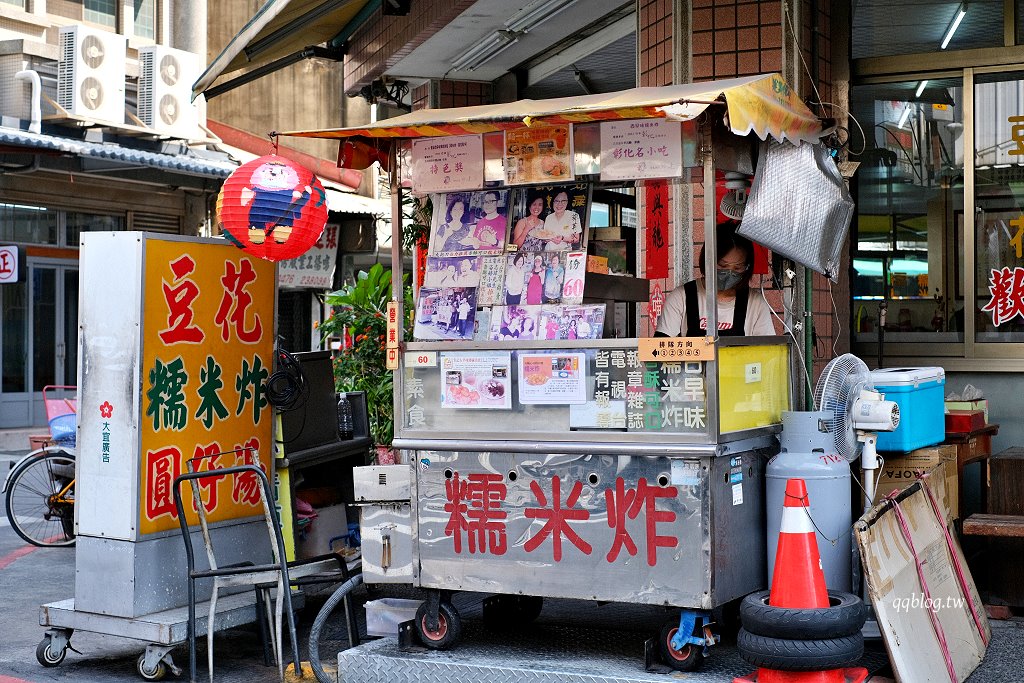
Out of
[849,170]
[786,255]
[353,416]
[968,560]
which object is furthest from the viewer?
[353,416]

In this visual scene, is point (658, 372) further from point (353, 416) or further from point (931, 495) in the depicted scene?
point (353, 416)

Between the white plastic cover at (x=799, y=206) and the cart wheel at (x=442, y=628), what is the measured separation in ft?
8.37

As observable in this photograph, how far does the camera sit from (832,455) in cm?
560

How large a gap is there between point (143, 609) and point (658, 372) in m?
3.28

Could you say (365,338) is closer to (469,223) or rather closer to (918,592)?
(469,223)

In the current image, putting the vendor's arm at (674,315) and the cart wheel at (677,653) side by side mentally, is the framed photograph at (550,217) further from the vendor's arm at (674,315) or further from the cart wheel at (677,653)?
the cart wheel at (677,653)

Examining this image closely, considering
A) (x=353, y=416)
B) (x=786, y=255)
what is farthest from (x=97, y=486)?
(x=786, y=255)

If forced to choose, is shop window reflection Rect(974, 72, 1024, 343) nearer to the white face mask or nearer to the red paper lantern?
the white face mask

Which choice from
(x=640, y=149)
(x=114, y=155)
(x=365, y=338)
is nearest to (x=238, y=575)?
(x=640, y=149)

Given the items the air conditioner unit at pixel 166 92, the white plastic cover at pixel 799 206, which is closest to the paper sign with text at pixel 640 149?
the white plastic cover at pixel 799 206

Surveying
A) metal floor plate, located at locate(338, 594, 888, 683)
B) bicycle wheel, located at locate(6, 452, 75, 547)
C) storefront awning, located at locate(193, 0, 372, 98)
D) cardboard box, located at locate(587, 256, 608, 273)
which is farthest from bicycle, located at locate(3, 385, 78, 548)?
cardboard box, located at locate(587, 256, 608, 273)

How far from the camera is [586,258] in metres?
5.89

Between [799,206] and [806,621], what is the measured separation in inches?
87.6

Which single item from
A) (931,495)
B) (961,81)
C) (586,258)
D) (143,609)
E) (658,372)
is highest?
(961,81)
